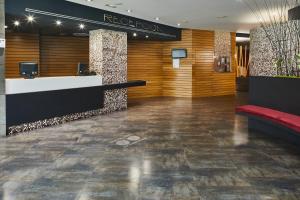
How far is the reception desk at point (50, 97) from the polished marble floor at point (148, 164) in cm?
52

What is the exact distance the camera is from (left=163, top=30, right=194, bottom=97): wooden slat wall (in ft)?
49.2

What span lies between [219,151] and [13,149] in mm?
3389

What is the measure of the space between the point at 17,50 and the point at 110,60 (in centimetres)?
394

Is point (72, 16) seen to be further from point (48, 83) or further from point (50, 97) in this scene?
point (50, 97)

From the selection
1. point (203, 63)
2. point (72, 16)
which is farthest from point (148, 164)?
point (203, 63)

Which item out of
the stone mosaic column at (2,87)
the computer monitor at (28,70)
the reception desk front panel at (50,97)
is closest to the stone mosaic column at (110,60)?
the reception desk front panel at (50,97)

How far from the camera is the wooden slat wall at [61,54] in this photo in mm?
12648

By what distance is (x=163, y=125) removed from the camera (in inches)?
309

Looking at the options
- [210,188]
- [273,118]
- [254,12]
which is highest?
[254,12]

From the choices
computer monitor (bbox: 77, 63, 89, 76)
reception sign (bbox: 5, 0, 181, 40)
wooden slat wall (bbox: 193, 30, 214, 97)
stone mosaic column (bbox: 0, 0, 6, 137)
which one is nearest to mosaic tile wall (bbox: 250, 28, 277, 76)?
wooden slat wall (bbox: 193, 30, 214, 97)

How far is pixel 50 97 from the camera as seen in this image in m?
7.81

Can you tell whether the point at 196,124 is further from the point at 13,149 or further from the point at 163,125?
the point at 13,149

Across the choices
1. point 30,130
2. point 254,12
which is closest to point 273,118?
point 30,130

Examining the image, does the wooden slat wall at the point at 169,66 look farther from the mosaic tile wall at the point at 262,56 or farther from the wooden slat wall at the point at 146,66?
the mosaic tile wall at the point at 262,56
